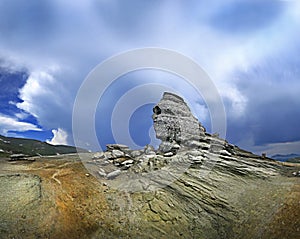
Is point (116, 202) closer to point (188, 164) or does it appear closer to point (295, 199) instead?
point (188, 164)

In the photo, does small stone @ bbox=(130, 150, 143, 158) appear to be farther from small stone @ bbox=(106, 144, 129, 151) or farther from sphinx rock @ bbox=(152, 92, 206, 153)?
sphinx rock @ bbox=(152, 92, 206, 153)

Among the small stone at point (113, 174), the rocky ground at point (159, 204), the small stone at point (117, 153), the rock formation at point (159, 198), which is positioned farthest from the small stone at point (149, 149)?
the rocky ground at point (159, 204)

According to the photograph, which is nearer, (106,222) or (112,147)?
(106,222)

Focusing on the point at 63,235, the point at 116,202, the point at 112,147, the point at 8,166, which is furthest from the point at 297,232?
the point at 8,166

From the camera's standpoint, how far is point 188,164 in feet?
101

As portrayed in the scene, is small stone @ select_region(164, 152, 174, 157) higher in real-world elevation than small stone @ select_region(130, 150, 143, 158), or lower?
lower

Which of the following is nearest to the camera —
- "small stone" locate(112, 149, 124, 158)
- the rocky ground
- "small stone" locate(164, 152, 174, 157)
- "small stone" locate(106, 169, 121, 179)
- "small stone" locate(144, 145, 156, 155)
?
the rocky ground

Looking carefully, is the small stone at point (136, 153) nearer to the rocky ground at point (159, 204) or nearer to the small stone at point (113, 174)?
the small stone at point (113, 174)

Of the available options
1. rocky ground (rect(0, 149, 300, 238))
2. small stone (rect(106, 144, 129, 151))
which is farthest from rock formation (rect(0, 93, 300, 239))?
small stone (rect(106, 144, 129, 151))

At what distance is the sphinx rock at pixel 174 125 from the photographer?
37.5m

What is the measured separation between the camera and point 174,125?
128 ft

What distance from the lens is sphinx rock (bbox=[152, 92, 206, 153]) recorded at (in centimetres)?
3753

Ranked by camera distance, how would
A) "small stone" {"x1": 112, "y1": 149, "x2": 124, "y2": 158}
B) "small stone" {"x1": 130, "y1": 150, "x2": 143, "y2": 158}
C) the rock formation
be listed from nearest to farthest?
the rock formation
"small stone" {"x1": 130, "y1": 150, "x2": 143, "y2": 158}
"small stone" {"x1": 112, "y1": 149, "x2": 124, "y2": 158}

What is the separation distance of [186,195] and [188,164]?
428cm
